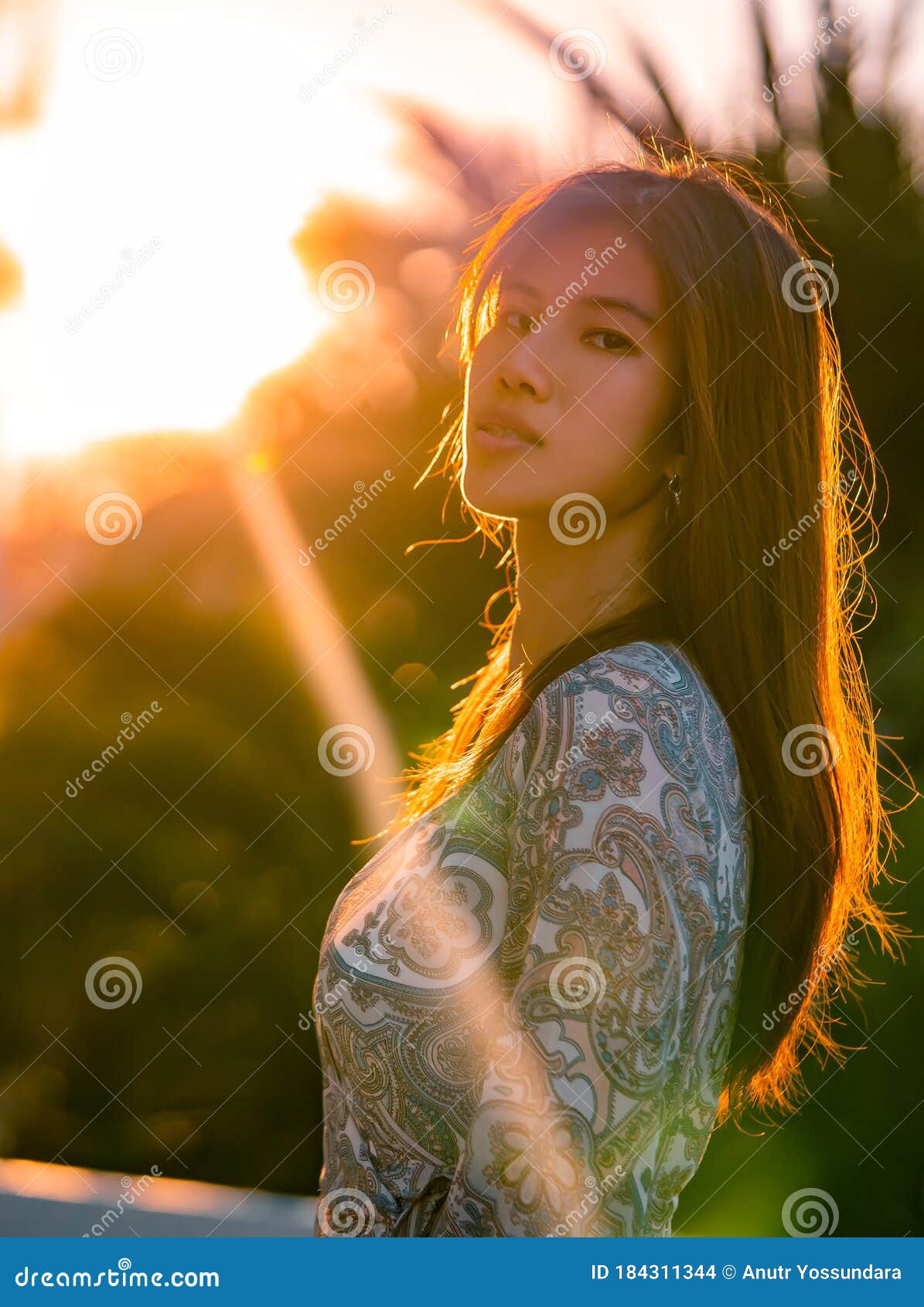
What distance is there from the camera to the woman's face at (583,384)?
4.44 feet

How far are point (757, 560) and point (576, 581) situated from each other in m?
0.21

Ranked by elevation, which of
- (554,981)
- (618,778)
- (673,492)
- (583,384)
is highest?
(583,384)

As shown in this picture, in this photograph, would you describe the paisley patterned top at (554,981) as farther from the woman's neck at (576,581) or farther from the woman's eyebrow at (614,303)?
the woman's eyebrow at (614,303)

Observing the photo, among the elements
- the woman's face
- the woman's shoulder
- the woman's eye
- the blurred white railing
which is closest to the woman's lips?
the woman's face

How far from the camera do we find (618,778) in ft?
3.65

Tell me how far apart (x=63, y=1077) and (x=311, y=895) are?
40.7 inches

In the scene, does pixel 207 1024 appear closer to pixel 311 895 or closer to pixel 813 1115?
pixel 311 895

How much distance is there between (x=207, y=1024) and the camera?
12.2 feet

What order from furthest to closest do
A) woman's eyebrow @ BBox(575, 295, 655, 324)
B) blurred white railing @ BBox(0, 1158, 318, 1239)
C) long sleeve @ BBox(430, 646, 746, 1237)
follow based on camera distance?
blurred white railing @ BBox(0, 1158, 318, 1239) < woman's eyebrow @ BBox(575, 295, 655, 324) < long sleeve @ BBox(430, 646, 746, 1237)

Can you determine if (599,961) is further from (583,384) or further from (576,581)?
(583,384)

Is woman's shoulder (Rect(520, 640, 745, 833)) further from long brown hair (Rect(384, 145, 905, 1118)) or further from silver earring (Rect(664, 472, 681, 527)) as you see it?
silver earring (Rect(664, 472, 681, 527))

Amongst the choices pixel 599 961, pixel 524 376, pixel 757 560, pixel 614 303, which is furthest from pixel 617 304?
pixel 599 961

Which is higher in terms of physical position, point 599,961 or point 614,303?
point 614,303

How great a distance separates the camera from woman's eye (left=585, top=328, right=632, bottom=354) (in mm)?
1354
